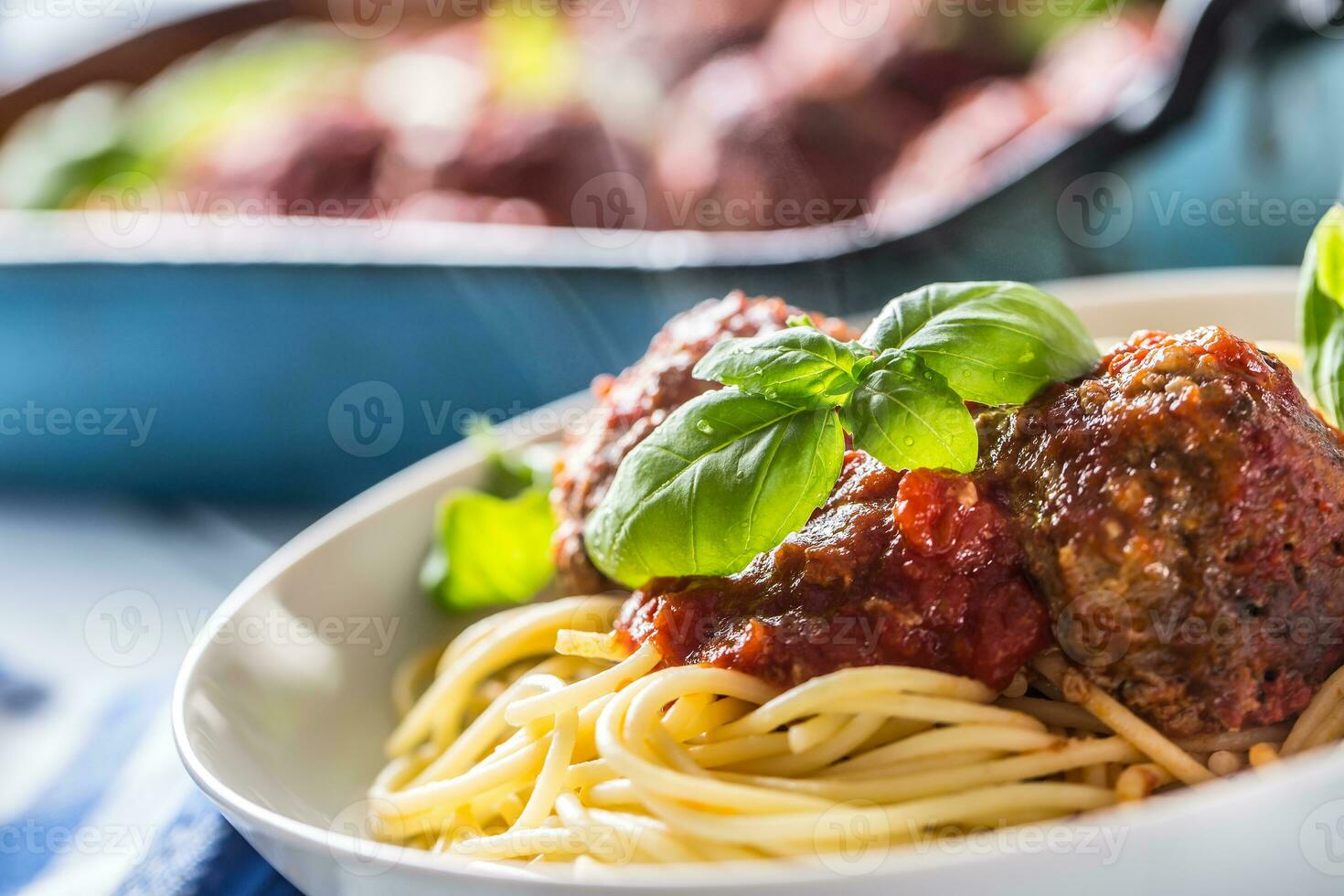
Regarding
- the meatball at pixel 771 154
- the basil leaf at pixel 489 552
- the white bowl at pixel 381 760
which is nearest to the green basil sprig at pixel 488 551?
the basil leaf at pixel 489 552

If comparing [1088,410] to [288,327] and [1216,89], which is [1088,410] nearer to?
[1216,89]

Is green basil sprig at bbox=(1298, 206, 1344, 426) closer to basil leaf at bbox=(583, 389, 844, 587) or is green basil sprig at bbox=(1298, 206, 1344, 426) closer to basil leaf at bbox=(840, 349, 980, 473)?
basil leaf at bbox=(840, 349, 980, 473)

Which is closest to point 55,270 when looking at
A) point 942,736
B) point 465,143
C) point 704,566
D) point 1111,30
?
point 465,143

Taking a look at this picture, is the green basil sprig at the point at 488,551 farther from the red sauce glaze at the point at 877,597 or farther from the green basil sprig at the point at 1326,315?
the green basil sprig at the point at 1326,315

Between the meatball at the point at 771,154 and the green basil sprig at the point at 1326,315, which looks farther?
the meatball at the point at 771,154

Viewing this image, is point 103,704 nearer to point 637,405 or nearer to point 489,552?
point 489,552

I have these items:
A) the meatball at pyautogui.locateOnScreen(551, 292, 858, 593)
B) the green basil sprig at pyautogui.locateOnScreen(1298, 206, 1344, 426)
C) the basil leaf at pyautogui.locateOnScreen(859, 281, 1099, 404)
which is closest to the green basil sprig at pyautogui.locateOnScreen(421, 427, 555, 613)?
the meatball at pyautogui.locateOnScreen(551, 292, 858, 593)

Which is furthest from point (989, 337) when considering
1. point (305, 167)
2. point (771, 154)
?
point (305, 167)
